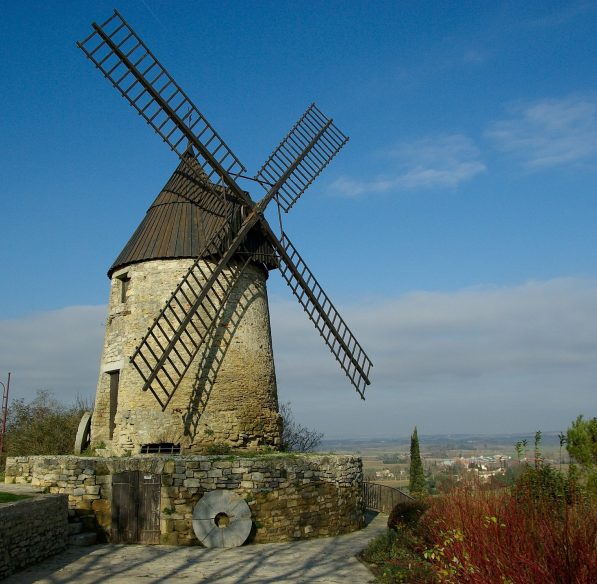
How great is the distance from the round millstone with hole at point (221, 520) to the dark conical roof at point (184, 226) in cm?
575

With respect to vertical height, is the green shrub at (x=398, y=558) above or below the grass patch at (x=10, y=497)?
below

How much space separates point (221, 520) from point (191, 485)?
91 cm

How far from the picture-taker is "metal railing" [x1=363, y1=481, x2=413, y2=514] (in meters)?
19.1

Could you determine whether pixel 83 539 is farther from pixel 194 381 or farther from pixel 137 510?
pixel 194 381

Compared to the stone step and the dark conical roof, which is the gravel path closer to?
the stone step

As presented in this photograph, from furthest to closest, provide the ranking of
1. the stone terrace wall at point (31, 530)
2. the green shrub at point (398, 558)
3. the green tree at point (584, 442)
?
the green tree at point (584, 442) → the stone terrace wall at point (31, 530) → the green shrub at point (398, 558)

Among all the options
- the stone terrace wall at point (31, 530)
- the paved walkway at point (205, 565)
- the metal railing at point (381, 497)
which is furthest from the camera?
the metal railing at point (381, 497)

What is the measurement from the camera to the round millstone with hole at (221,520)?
12383 millimetres

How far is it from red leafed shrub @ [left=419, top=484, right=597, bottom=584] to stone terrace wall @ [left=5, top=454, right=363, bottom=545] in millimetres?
5981

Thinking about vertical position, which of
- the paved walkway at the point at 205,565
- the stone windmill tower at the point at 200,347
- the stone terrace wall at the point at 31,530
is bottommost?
the paved walkway at the point at 205,565

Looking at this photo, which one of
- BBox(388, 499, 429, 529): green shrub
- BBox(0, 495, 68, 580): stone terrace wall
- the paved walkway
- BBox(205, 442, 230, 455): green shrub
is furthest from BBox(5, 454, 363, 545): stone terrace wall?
BBox(388, 499, 429, 529): green shrub

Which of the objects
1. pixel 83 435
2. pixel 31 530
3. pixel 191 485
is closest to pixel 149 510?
pixel 191 485

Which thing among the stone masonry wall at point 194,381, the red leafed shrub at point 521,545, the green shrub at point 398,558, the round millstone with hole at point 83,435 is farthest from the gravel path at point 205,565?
the round millstone with hole at point 83,435

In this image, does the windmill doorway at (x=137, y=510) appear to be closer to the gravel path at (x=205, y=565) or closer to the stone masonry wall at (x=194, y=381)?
the gravel path at (x=205, y=565)
